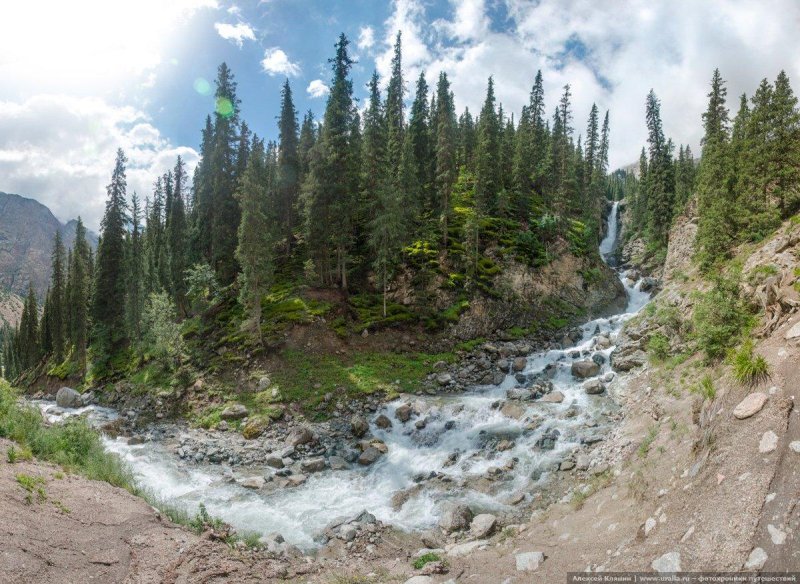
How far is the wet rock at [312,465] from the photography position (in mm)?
19312

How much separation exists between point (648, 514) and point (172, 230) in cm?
5151

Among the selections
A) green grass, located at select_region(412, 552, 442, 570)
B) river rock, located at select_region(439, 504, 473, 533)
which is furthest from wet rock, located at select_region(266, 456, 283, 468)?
green grass, located at select_region(412, 552, 442, 570)

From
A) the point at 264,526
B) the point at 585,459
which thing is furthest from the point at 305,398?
the point at 585,459

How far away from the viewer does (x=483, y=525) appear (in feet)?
42.8

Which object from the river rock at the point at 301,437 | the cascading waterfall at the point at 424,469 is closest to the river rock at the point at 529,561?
the cascading waterfall at the point at 424,469

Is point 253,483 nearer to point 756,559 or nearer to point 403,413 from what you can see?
point 403,413

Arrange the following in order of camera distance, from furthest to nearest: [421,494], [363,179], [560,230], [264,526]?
[560,230], [363,179], [421,494], [264,526]

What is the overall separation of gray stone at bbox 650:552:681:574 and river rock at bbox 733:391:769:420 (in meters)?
3.44

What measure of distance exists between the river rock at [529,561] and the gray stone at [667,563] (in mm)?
2594

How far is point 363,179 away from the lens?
39562 mm

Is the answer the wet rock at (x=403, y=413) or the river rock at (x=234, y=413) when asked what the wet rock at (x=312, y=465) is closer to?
the wet rock at (x=403, y=413)

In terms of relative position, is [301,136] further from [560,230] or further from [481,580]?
[481,580]

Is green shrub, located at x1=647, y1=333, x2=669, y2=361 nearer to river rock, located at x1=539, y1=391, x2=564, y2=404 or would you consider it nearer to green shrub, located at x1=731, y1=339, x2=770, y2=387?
river rock, located at x1=539, y1=391, x2=564, y2=404

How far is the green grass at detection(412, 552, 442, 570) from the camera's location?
34.0ft
